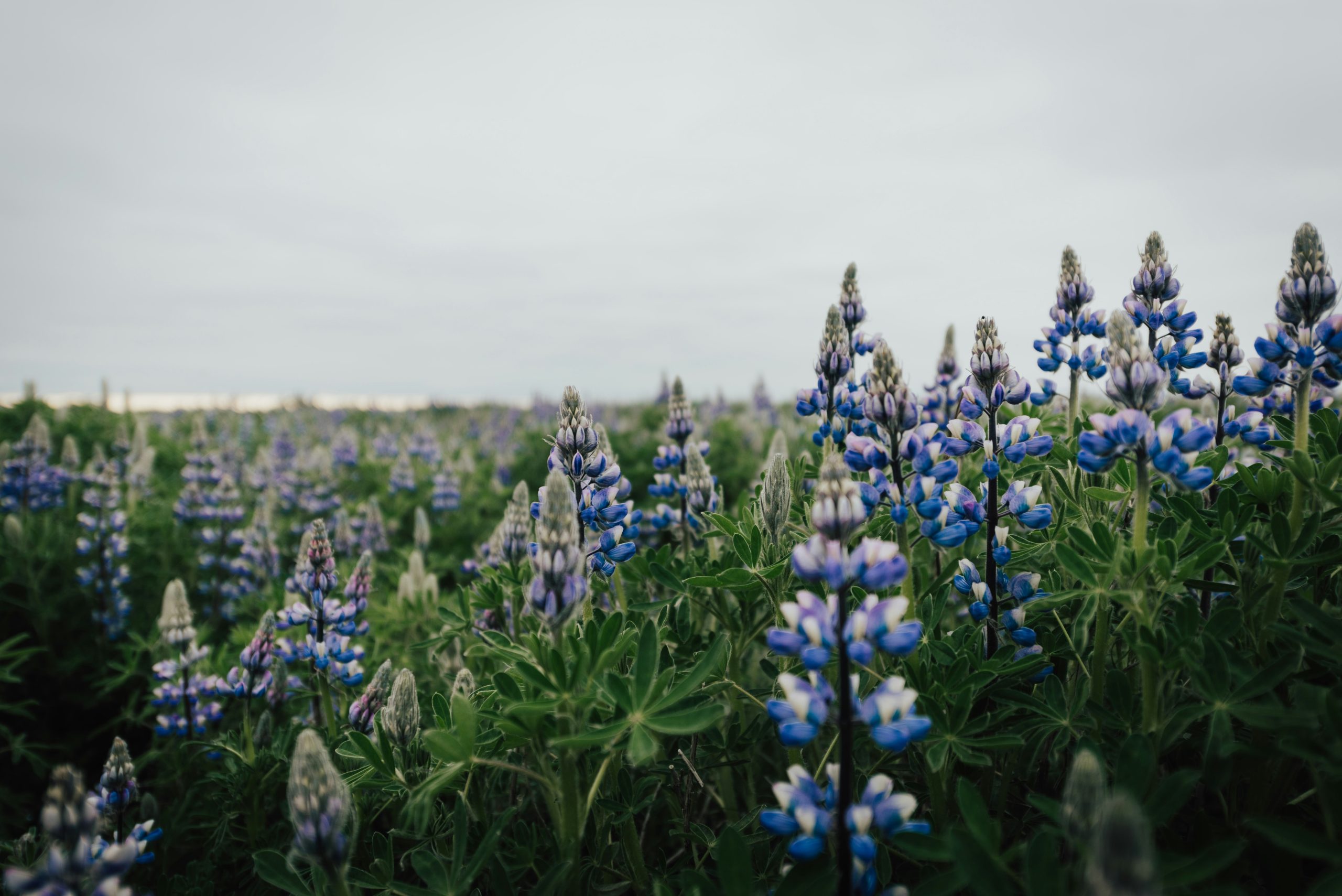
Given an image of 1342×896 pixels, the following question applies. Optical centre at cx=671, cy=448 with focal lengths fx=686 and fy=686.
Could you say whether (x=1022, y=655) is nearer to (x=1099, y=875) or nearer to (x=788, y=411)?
(x=1099, y=875)

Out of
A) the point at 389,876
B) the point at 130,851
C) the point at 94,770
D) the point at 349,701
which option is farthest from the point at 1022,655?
the point at 94,770

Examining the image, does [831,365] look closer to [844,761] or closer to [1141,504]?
[1141,504]

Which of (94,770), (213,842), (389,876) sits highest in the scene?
(389,876)

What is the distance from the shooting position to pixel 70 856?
1.50m

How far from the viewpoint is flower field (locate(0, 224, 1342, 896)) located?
1.45 metres

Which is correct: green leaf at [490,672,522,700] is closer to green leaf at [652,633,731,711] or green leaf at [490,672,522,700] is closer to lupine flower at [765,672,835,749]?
green leaf at [652,633,731,711]

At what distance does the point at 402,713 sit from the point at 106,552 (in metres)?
4.63

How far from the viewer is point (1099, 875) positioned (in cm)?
97

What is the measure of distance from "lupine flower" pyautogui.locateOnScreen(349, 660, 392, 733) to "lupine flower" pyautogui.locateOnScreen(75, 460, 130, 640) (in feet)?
11.1

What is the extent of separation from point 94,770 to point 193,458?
3221mm

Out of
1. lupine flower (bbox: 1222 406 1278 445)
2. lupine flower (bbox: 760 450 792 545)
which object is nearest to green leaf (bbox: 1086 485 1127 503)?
lupine flower (bbox: 1222 406 1278 445)

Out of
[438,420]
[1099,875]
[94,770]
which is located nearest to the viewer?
[1099,875]

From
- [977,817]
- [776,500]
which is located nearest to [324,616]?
[776,500]

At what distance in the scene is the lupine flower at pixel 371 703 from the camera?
2.71m
